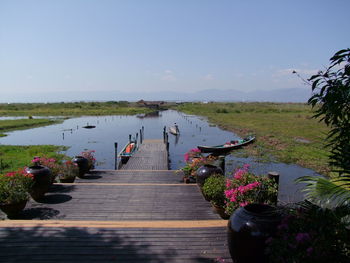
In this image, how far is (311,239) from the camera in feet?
10.1

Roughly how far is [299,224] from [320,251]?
1.46 feet

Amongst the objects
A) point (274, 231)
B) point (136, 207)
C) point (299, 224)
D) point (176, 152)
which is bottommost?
point (176, 152)

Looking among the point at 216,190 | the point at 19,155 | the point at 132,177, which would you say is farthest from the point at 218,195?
the point at 19,155

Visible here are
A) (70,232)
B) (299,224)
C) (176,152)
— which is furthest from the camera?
(176,152)

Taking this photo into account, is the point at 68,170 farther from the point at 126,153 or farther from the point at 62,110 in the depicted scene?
the point at 62,110

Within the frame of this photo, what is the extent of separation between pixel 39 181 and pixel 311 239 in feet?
23.1

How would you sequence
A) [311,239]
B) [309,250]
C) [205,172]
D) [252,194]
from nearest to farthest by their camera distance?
[309,250], [311,239], [252,194], [205,172]

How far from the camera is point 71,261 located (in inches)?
163

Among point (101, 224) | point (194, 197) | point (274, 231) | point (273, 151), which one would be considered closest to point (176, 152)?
point (273, 151)

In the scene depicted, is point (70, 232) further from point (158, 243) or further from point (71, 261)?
point (158, 243)

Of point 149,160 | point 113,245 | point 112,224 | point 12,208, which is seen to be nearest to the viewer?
point 113,245

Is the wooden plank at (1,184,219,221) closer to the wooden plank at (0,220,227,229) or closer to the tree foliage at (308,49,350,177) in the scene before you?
the wooden plank at (0,220,227,229)

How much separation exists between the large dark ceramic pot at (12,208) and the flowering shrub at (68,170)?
3.39 meters

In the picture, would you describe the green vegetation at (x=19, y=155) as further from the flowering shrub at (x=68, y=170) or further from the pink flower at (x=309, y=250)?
the pink flower at (x=309, y=250)
